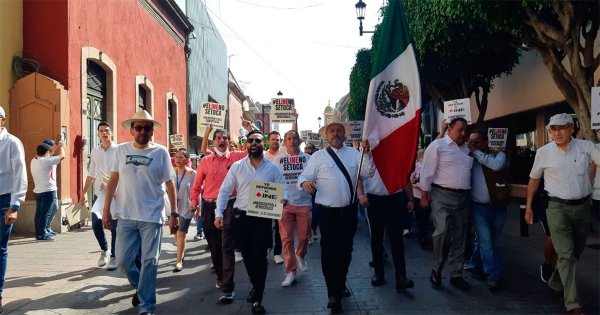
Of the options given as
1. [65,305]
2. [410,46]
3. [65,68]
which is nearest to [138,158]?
[65,305]

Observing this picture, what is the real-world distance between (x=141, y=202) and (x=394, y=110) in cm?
290

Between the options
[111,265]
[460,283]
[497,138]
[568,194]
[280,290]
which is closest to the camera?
[568,194]

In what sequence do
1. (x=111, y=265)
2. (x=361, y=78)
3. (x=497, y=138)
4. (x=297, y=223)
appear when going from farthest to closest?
(x=361, y=78)
(x=497, y=138)
(x=111, y=265)
(x=297, y=223)

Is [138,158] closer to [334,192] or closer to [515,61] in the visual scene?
[334,192]

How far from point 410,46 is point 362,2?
12866 millimetres

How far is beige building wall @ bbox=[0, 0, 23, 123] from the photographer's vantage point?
10523 millimetres

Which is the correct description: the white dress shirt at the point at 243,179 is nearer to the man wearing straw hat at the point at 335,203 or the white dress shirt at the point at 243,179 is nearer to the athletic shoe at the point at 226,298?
the man wearing straw hat at the point at 335,203

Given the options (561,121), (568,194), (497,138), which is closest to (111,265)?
(568,194)

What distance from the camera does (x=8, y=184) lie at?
543 cm

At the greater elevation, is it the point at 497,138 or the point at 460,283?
the point at 497,138

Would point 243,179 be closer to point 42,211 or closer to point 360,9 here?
point 42,211

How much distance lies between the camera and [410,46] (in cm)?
590

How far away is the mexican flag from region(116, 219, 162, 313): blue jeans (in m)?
2.52

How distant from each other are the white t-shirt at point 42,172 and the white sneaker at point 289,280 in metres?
5.88
